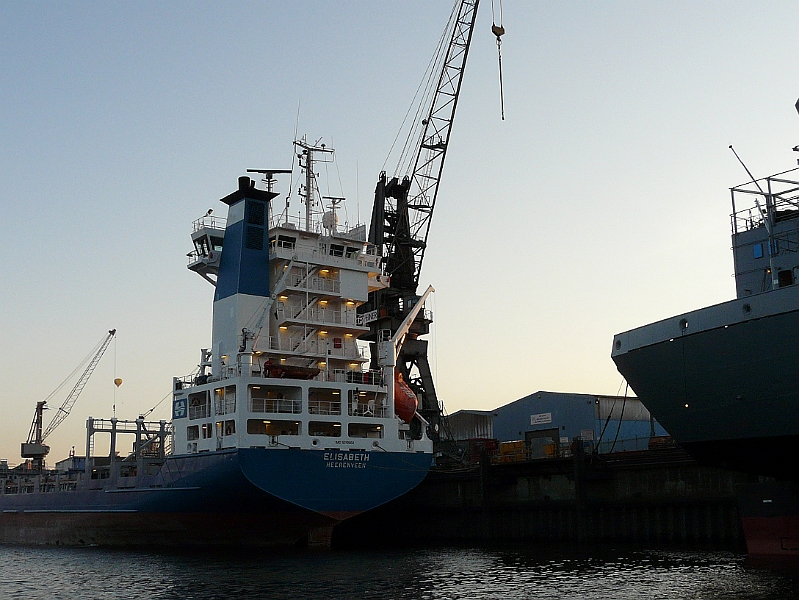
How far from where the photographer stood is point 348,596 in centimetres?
2434

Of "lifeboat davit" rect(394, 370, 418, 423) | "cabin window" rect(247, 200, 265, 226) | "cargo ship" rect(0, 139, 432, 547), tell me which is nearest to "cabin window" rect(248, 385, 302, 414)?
"cargo ship" rect(0, 139, 432, 547)

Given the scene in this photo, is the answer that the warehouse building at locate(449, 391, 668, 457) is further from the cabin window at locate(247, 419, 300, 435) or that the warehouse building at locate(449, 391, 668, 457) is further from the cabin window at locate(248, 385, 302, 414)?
the cabin window at locate(248, 385, 302, 414)

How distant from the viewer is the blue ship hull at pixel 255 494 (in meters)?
37.0

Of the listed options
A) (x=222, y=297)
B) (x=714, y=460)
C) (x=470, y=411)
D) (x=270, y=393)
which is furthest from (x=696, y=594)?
(x=470, y=411)

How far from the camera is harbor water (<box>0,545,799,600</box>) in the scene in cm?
2431

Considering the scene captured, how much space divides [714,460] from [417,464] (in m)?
15.4

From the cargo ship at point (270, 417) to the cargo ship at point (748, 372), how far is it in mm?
14201

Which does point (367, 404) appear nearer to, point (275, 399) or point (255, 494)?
point (275, 399)

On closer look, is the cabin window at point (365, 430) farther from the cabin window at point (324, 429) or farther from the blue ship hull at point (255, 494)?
the blue ship hull at point (255, 494)

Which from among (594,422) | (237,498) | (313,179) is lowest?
(237,498)

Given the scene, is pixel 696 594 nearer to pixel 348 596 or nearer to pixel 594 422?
pixel 348 596

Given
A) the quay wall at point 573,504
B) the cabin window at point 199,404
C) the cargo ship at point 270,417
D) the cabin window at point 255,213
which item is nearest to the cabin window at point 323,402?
the cargo ship at point 270,417

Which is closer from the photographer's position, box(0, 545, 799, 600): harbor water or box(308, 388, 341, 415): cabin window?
box(0, 545, 799, 600): harbor water

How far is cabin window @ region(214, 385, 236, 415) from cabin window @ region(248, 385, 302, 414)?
3.10ft
